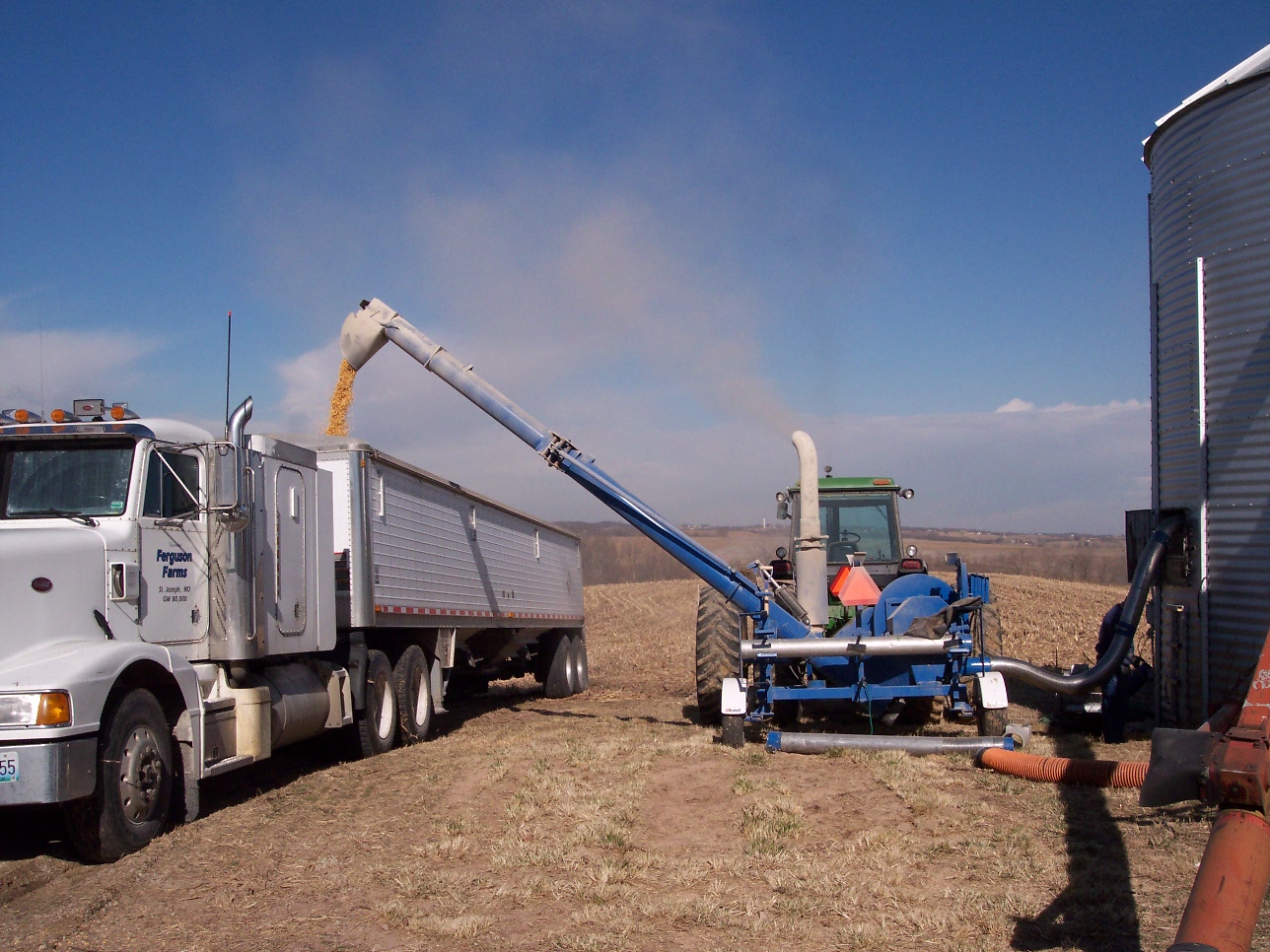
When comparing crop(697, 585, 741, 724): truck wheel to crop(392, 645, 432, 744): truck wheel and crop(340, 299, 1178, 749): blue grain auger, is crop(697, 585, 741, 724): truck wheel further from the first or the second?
crop(392, 645, 432, 744): truck wheel

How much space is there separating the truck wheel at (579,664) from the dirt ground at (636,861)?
8600 millimetres

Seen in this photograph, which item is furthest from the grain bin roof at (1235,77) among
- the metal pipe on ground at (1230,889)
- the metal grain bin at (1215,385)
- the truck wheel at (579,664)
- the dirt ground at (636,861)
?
the truck wheel at (579,664)

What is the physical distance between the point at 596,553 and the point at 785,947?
77.5 metres

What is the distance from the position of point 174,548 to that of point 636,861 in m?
4.22

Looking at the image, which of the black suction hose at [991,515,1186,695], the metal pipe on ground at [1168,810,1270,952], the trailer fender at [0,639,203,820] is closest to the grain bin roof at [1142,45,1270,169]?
the black suction hose at [991,515,1186,695]

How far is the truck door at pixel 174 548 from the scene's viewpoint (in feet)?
25.0

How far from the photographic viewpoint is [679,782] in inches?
340

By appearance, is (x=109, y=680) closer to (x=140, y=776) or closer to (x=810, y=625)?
(x=140, y=776)

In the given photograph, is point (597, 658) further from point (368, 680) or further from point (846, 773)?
point (846, 773)

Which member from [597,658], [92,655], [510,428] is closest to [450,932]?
[92,655]

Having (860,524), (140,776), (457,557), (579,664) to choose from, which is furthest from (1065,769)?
(579,664)

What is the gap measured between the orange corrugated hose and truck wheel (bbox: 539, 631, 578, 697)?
10.3m

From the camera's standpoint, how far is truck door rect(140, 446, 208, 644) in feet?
25.0

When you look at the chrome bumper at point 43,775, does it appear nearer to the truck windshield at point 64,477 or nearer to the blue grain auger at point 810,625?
the truck windshield at point 64,477
